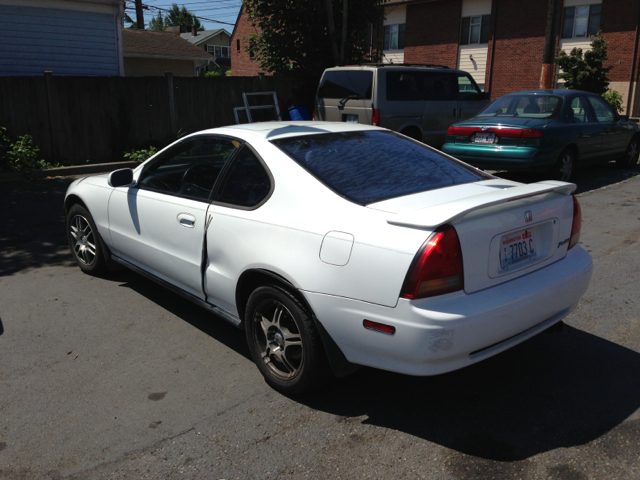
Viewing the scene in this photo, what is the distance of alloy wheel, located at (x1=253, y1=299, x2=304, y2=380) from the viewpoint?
3.42 metres

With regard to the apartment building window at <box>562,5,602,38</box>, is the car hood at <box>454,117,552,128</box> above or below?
below

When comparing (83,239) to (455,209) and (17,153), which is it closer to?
(455,209)

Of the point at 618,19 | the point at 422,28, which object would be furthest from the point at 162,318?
the point at 422,28

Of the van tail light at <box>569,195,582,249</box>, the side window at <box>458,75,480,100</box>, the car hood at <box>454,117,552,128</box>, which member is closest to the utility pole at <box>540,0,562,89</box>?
the side window at <box>458,75,480,100</box>

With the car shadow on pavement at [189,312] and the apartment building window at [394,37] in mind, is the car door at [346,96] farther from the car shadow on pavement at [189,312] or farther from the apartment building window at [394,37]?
the apartment building window at [394,37]

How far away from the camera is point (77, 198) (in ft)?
18.4

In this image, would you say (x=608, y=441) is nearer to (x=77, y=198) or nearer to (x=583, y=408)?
(x=583, y=408)

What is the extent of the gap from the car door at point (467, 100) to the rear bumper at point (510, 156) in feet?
12.5

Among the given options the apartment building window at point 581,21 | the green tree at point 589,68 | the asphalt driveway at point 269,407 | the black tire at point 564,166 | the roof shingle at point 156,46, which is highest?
the apartment building window at point 581,21

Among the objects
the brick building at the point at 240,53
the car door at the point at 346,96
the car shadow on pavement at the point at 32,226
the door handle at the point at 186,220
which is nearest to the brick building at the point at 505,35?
the brick building at the point at 240,53

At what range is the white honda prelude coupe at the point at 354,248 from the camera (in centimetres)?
291

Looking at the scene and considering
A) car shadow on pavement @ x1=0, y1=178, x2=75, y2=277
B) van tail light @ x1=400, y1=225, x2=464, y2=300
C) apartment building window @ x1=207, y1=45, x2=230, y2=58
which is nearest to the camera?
van tail light @ x1=400, y1=225, x2=464, y2=300

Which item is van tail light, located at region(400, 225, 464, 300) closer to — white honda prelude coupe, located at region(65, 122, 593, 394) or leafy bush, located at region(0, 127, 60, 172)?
white honda prelude coupe, located at region(65, 122, 593, 394)

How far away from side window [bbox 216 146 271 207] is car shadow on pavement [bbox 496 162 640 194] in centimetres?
729
